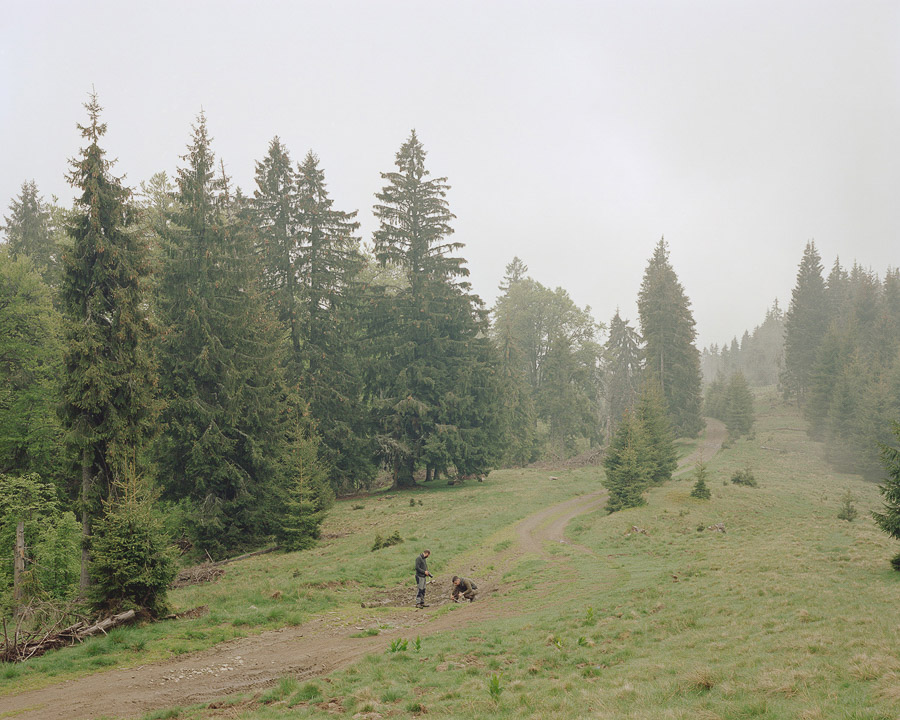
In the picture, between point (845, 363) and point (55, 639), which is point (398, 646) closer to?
point (55, 639)

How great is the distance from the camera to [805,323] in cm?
8588

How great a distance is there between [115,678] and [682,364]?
229 ft

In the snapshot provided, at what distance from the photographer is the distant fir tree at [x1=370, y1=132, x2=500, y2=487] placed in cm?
4141

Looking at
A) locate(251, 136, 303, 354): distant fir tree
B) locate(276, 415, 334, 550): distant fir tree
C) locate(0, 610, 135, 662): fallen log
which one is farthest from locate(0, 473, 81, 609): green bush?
locate(251, 136, 303, 354): distant fir tree

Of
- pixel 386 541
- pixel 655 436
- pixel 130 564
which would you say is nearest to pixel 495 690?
pixel 130 564

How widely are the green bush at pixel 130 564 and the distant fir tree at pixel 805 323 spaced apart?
314 feet

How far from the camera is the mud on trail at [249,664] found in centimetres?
955

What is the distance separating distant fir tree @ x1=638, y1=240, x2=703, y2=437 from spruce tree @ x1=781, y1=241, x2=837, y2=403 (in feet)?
89.9

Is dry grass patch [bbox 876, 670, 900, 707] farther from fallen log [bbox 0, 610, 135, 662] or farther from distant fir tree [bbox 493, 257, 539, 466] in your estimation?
distant fir tree [bbox 493, 257, 539, 466]

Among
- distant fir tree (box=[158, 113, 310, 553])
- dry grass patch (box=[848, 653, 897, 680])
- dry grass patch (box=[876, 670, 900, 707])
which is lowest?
dry grass patch (box=[848, 653, 897, 680])

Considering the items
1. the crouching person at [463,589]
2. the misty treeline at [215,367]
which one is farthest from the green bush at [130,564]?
the crouching person at [463,589]

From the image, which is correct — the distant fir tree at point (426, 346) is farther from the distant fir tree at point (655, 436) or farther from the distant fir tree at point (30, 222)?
the distant fir tree at point (30, 222)

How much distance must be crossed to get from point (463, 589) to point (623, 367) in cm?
6746

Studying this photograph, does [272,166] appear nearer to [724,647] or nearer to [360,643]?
[360,643]
